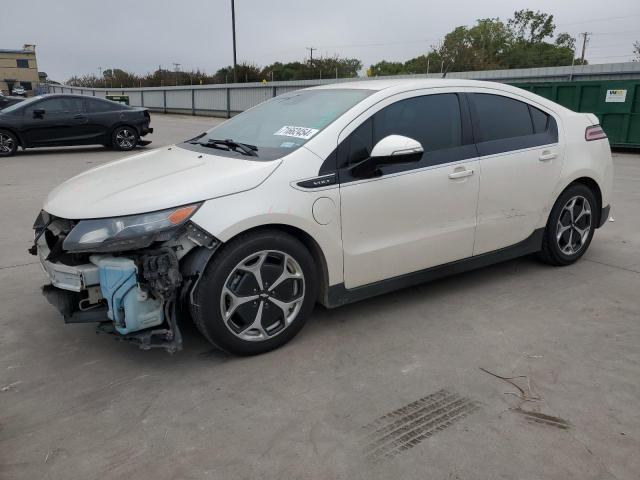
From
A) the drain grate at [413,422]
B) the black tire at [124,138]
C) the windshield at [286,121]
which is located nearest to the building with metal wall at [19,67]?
the black tire at [124,138]

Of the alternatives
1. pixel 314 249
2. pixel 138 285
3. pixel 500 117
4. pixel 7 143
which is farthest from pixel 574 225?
pixel 7 143

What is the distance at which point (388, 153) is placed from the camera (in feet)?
10.9

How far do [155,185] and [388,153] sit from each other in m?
1.38

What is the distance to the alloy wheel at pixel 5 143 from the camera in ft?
42.0

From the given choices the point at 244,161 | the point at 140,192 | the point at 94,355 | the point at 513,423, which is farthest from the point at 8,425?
the point at 513,423

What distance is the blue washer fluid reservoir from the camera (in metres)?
2.88

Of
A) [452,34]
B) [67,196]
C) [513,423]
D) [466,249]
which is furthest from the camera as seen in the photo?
[452,34]

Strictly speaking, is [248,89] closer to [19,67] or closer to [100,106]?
[100,106]

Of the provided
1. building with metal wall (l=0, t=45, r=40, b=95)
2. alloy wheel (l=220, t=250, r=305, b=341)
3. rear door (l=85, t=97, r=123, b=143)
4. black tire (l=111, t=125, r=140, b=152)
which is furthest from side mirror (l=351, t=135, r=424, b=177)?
building with metal wall (l=0, t=45, r=40, b=95)

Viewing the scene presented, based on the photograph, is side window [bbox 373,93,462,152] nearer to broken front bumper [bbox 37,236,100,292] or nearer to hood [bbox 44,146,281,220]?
hood [bbox 44,146,281,220]

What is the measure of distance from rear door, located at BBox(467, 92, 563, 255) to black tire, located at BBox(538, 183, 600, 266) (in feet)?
0.52

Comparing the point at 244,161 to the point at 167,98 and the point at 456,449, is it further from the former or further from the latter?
the point at 167,98

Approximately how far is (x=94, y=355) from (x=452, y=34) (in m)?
84.5

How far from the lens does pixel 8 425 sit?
8.74 ft
